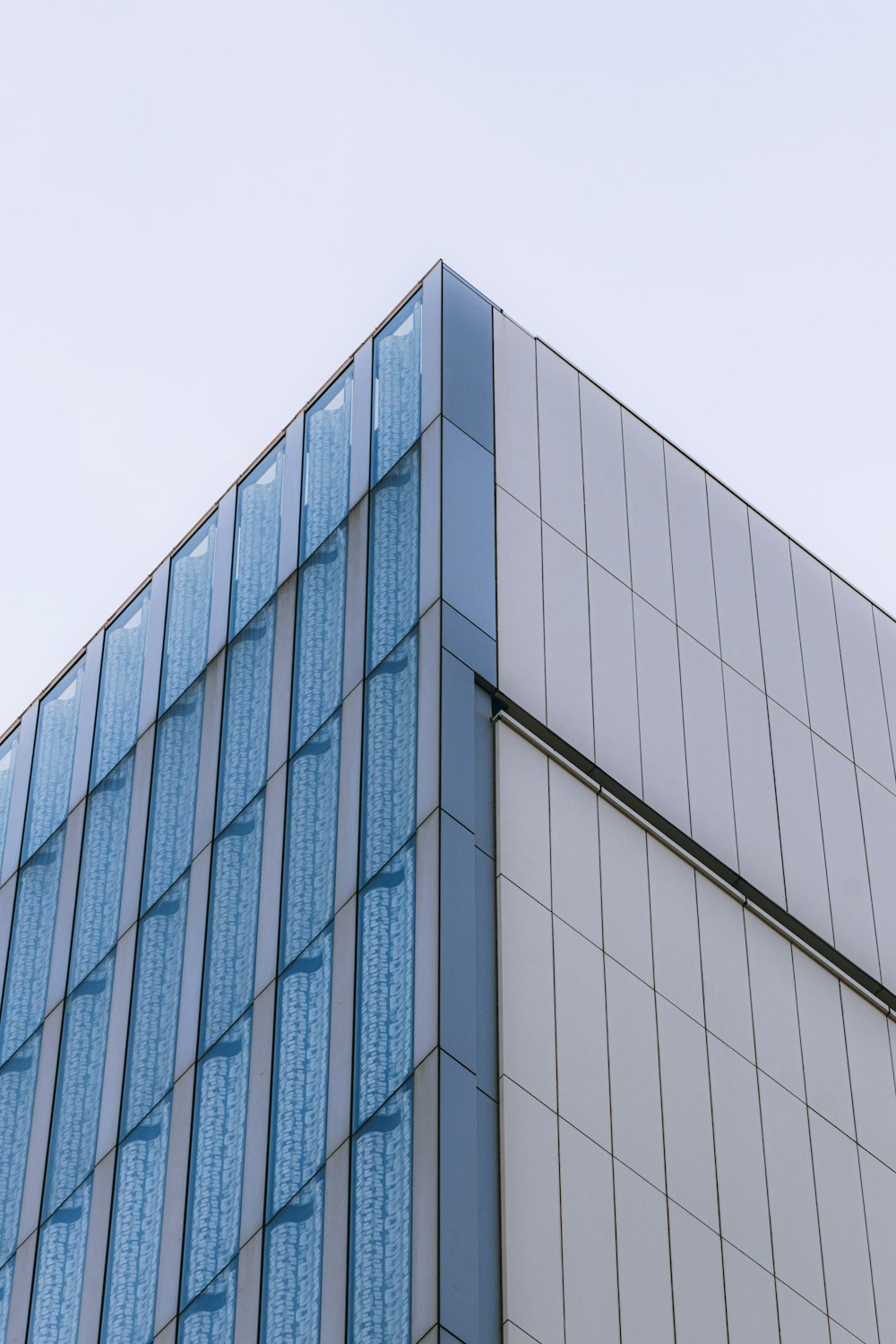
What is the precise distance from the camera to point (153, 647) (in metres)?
28.6

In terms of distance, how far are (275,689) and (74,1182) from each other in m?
6.22

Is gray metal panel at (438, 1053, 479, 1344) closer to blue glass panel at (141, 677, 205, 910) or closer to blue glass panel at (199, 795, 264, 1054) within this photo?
blue glass panel at (199, 795, 264, 1054)

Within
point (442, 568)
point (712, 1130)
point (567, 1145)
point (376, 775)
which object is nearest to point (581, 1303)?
point (567, 1145)

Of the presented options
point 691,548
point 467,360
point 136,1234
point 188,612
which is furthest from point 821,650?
point 136,1234

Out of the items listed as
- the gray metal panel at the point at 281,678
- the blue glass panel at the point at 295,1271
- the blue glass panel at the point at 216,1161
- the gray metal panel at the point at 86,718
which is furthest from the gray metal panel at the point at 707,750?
the gray metal panel at the point at 86,718

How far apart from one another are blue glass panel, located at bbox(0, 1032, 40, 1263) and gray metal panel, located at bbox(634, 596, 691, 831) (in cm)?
880

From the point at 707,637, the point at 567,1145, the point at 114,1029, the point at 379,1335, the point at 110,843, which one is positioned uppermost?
the point at 707,637

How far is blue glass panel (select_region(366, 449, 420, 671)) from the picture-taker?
23109mm

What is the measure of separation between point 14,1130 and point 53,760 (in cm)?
590

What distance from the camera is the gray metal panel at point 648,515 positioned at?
84.7 feet

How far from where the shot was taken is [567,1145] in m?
19.5

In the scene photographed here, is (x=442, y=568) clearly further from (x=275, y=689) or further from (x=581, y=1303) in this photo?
(x=581, y=1303)

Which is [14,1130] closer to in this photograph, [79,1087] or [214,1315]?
[79,1087]

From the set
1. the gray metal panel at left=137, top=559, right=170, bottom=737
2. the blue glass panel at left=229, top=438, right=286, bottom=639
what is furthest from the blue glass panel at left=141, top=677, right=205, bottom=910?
the blue glass panel at left=229, top=438, right=286, bottom=639
